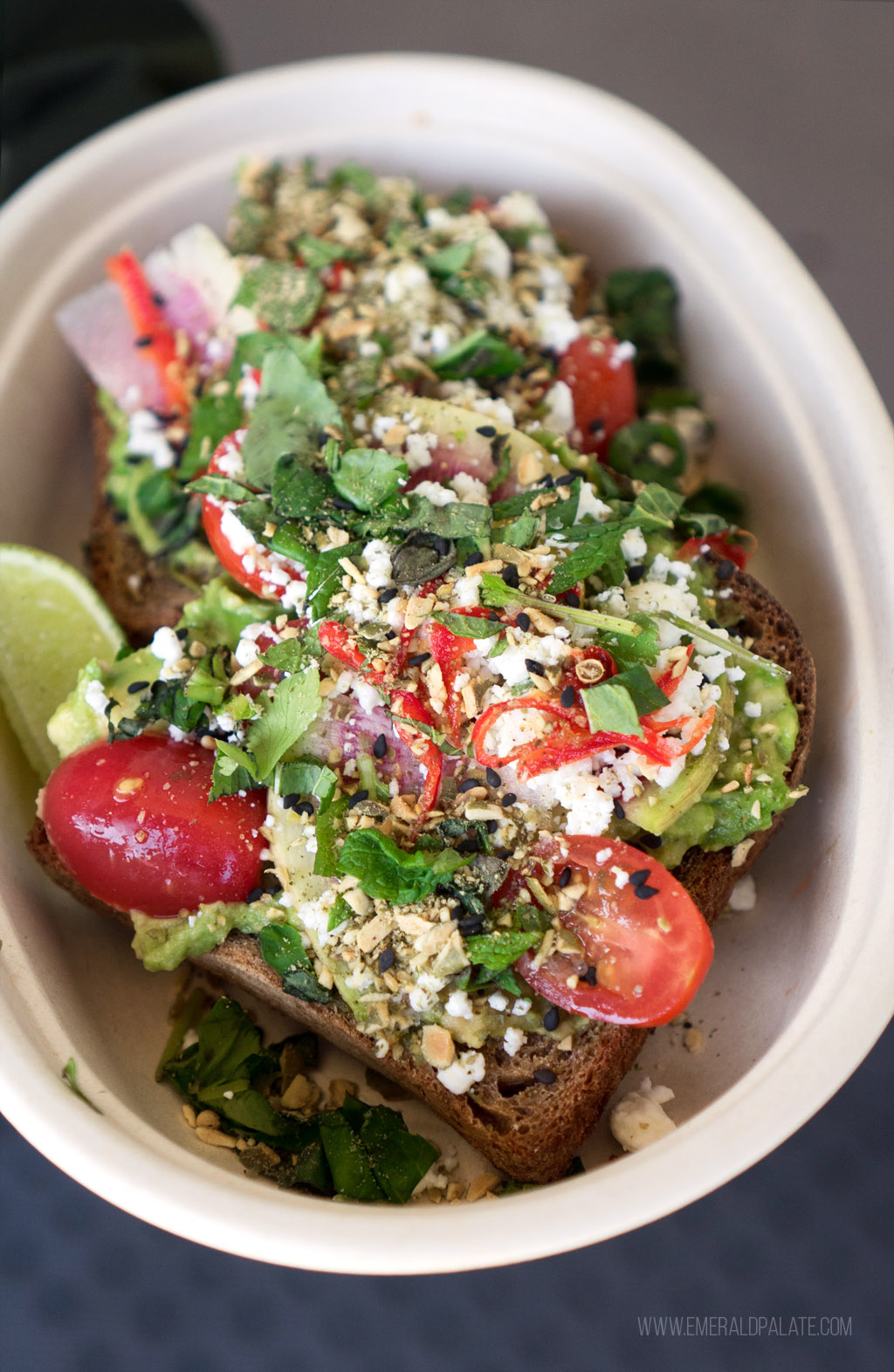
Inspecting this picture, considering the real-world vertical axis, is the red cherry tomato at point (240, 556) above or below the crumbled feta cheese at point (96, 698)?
above

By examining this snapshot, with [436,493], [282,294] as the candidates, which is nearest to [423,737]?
[436,493]

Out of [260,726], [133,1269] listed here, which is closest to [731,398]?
[260,726]

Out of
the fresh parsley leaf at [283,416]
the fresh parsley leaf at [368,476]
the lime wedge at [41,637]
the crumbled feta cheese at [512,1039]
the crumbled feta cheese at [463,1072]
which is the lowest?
the lime wedge at [41,637]

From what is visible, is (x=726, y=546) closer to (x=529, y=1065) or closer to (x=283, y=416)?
(x=283, y=416)

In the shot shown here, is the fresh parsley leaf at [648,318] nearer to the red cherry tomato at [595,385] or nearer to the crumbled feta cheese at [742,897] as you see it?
the red cherry tomato at [595,385]

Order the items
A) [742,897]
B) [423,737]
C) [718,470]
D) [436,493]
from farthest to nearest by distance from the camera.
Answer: [718,470], [742,897], [436,493], [423,737]

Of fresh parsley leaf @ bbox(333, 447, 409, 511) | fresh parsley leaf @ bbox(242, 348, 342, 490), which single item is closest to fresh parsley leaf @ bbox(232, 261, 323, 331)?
fresh parsley leaf @ bbox(242, 348, 342, 490)

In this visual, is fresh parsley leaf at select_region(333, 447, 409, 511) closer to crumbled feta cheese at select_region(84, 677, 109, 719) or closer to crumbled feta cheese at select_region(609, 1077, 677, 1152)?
crumbled feta cheese at select_region(84, 677, 109, 719)

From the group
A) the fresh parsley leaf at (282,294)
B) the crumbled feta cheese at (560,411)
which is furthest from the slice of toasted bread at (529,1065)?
the fresh parsley leaf at (282,294)
